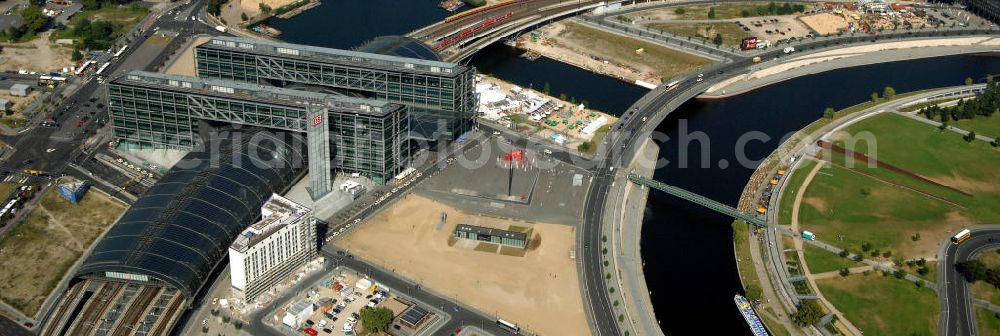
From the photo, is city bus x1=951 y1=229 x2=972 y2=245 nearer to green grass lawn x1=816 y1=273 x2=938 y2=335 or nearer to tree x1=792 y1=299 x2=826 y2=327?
green grass lawn x1=816 y1=273 x2=938 y2=335

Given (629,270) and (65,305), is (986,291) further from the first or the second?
(65,305)

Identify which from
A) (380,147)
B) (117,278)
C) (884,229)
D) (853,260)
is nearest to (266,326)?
(117,278)

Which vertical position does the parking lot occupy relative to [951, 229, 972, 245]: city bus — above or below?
below

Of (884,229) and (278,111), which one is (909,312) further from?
(278,111)

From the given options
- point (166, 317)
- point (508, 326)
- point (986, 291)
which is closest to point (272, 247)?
point (166, 317)

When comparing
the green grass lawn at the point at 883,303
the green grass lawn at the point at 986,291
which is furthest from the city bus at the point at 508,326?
the green grass lawn at the point at 986,291

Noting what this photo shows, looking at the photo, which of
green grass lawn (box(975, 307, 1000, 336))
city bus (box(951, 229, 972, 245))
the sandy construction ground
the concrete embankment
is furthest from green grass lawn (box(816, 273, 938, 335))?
the sandy construction ground
